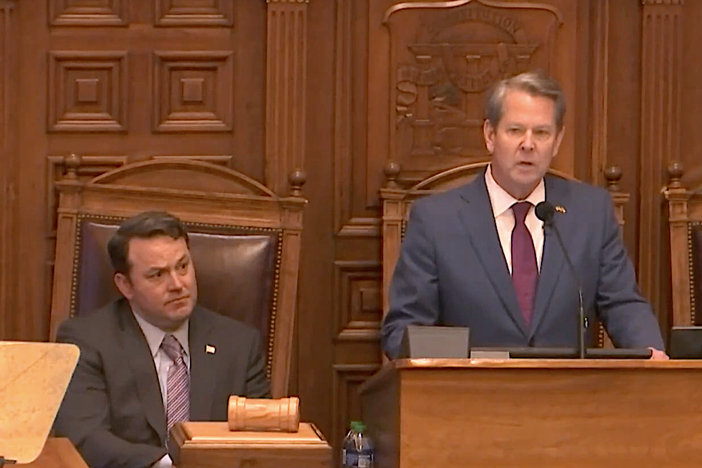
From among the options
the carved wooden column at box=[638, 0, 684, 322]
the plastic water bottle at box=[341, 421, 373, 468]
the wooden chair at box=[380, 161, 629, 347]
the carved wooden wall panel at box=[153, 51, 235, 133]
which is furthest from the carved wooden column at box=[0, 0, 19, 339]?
the carved wooden column at box=[638, 0, 684, 322]

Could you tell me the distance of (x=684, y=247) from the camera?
13.8 ft

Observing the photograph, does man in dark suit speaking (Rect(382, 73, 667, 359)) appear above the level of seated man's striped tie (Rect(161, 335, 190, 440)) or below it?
above

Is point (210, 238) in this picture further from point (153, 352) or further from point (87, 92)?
point (87, 92)

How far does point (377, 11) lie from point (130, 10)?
2.71ft

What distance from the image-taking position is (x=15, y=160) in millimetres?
4301

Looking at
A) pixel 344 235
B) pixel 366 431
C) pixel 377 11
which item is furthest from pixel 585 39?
pixel 366 431

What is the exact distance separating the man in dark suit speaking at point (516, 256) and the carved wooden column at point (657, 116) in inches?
29.2

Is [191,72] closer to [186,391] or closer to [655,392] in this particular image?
[186,391]

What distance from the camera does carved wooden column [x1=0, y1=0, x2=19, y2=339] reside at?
426cm

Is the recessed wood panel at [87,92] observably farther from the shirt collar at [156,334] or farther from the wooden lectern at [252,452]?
the wooden lectern at [252,452]

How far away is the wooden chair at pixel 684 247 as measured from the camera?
4168mm

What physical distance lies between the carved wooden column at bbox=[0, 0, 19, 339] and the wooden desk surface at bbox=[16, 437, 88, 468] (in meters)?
1.46

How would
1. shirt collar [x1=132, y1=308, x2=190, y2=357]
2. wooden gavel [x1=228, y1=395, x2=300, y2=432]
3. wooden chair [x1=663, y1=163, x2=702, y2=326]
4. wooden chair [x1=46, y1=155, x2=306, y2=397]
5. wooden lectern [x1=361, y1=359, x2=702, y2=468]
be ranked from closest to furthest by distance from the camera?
wooden lectern [x1=361, y1=359, x2=702, y2=468] → wooden gavel [x1=228, y1=395, x2=300, y2=432] → shirt collar [x1=132, y1=308, x2=190, y2=357] → wooden chair [x1=46, y1=155, x2=306, y2=397] → wooden chair [x1=663, y1=163, x2=702, y2=326]

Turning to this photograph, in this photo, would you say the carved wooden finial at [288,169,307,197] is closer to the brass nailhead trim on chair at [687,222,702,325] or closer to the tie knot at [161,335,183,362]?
the tie knot at [161,335,183,362]
